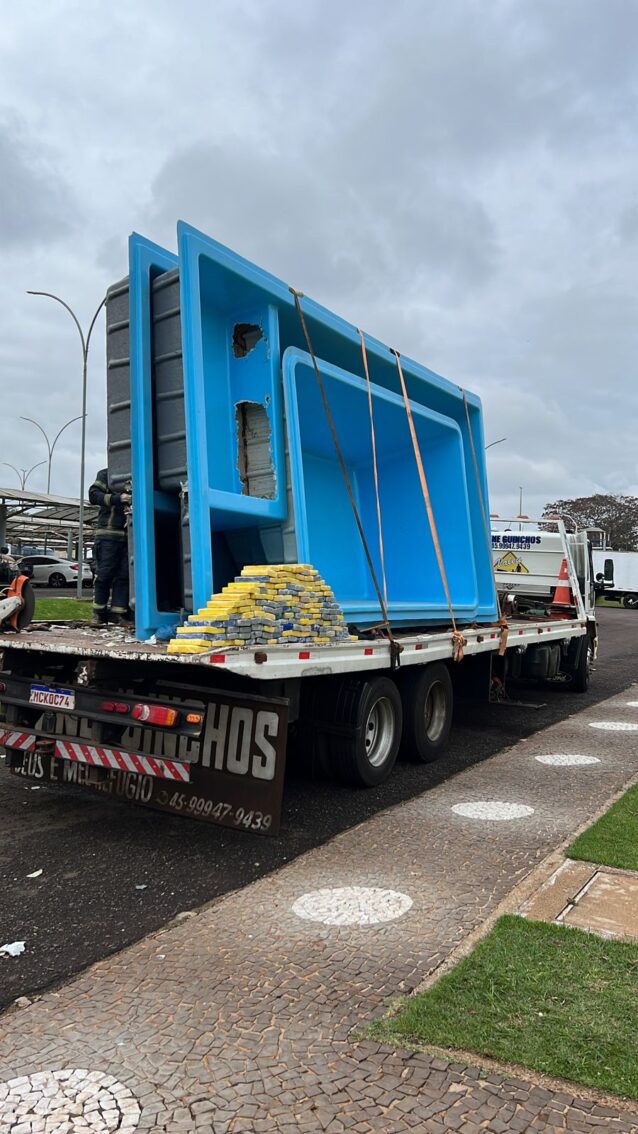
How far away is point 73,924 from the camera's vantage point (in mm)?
3979

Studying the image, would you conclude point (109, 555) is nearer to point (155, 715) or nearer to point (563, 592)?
point (155, 715)

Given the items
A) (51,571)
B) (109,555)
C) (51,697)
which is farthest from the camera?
(51,571)

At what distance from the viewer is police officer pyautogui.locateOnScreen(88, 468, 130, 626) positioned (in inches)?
274

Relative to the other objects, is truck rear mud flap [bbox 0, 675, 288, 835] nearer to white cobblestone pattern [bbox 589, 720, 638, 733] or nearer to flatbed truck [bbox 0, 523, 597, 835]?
flatbed truck [bbox 0, 523, 597, 835]

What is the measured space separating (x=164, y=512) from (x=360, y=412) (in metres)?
2.54

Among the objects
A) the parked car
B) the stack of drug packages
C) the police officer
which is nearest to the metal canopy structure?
the parked car

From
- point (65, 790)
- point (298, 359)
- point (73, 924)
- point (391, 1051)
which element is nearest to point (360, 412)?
point (298, 359)

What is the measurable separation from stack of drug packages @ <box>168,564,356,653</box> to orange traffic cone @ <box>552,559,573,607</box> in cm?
698

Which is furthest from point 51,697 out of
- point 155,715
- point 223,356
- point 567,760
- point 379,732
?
point 567,760

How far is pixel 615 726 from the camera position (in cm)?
945

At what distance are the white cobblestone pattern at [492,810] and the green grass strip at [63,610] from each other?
11.5 metres

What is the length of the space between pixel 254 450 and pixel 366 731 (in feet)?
→ 7.70

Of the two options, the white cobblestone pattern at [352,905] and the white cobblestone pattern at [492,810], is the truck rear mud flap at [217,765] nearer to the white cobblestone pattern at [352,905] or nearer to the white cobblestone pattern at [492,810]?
the white cobblestone pattern at [352,905]

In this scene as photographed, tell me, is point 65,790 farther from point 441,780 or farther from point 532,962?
point 532,962
